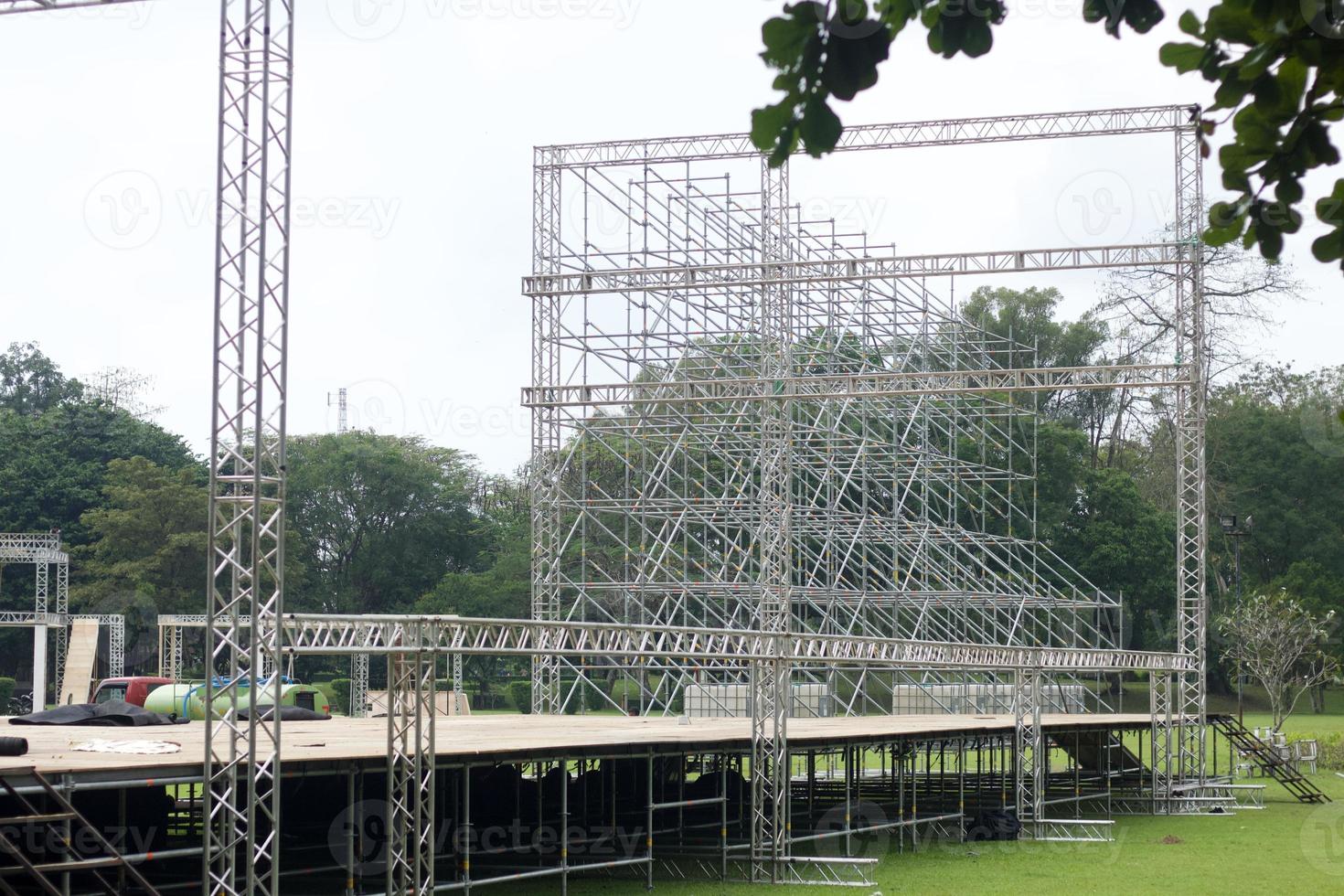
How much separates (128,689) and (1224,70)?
29268 mm

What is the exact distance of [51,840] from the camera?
41.0ft

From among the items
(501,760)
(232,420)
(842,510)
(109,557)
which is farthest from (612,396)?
(109,557)

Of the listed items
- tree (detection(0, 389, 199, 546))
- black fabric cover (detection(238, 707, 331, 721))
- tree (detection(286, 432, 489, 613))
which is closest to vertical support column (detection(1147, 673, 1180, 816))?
black fabric cover (detection(238, 707, 331, 721))

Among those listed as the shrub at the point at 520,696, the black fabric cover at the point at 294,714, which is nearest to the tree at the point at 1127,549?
the shrub at the point at 520,696

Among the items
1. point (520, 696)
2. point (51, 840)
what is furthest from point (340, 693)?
point (51, 840)

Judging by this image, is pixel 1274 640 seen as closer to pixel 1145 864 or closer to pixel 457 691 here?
pixel 457 691

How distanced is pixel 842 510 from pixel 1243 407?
26971mm

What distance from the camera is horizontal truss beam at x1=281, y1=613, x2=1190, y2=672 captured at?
15.1 metres

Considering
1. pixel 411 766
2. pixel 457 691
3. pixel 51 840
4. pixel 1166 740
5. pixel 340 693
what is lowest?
pixel 340 693

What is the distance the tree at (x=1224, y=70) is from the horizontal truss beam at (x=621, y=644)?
11.2 meters

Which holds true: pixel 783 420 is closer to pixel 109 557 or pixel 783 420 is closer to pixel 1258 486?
pixel 109 557

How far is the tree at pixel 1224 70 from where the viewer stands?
11.3 feet

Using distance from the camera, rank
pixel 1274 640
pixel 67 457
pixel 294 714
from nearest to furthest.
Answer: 1. pixel 294 714
2. pixel 1274 640
3. pixel 67 457

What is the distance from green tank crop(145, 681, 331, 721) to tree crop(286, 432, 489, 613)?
882 inches
